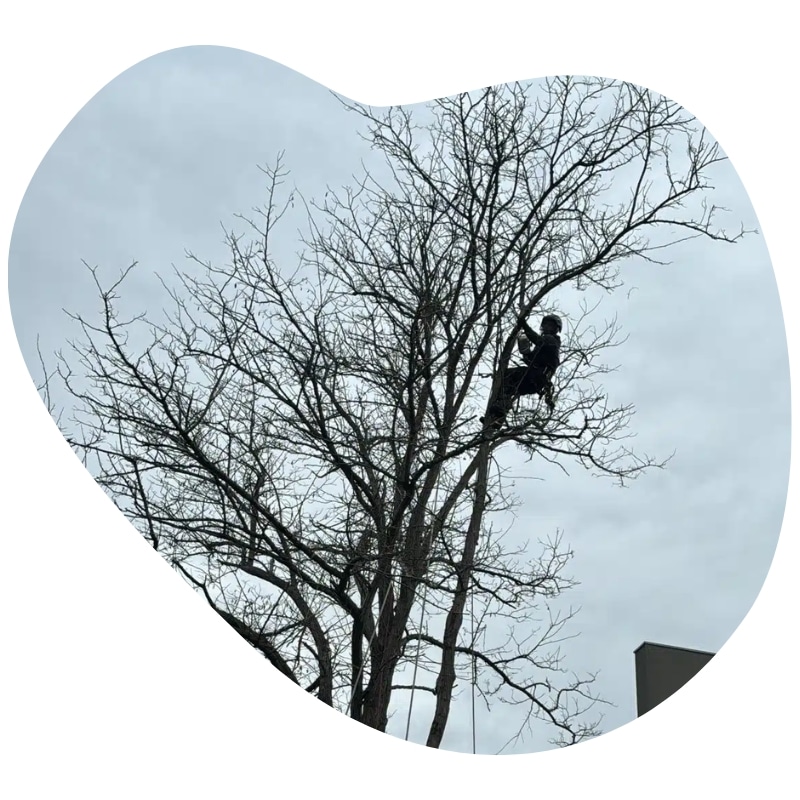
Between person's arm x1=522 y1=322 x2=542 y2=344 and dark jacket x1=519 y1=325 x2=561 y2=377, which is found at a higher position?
person's arm x1=522 y1=322 x2=542 y2=344

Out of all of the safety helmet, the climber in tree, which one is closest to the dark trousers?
the climber in tree

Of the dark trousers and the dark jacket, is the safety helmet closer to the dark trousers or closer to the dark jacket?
the dark jacket

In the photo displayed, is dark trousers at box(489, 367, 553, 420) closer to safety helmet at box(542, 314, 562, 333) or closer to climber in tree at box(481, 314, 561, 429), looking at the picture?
climber in tree at box(481, 314, 561, 429)

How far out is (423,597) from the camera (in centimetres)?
300

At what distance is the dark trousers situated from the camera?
3014mm

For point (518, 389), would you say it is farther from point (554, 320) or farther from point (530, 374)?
point (554, 320)

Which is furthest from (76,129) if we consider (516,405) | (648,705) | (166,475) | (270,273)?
(648,705)

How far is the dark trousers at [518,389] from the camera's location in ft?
9.89

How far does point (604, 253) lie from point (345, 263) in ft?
2.47

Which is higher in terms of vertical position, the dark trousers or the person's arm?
the person's arm

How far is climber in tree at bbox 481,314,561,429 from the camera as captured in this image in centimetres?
300

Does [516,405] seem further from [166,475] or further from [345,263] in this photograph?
[166,475]

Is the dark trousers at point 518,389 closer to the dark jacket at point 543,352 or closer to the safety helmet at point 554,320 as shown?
the dark jacket at point 543,352

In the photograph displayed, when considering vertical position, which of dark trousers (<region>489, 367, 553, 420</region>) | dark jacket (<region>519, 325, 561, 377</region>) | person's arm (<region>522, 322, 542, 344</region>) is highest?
person's arm (<region>522, 322, 542, 344</region>)
